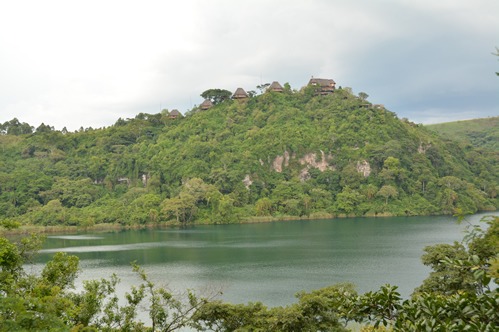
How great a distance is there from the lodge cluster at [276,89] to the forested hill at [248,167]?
1.93 metres

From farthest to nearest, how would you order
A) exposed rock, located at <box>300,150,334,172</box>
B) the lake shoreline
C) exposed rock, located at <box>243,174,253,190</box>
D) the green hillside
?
the green hillside, exposed rock, located at <box>300,150,334,172</box>, exposed rock, located at <box>243,174,253,190</box>, the lake shoreline

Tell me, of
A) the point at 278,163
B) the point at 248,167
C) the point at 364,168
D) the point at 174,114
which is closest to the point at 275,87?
the point at 278,163

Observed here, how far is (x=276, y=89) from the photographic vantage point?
107 m

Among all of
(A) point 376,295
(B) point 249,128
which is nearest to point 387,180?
(B) point 249,128

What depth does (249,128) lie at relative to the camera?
326 ft

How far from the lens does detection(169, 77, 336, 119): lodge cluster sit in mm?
104000

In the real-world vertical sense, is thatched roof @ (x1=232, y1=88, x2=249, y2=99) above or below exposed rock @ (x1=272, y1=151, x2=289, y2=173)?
above

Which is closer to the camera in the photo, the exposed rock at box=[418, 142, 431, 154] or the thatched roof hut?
the exposed rock at box=[418, 142, 431, 154]

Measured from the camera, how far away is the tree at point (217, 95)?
107 m

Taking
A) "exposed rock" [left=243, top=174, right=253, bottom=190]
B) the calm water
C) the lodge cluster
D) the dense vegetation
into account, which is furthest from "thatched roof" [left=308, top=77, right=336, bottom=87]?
the dense vegetation

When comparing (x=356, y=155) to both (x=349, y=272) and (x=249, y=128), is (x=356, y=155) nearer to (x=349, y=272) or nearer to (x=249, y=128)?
(x=249, y=128)

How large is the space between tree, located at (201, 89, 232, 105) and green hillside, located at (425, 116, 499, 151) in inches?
2614

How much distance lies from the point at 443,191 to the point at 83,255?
62409 millimetres

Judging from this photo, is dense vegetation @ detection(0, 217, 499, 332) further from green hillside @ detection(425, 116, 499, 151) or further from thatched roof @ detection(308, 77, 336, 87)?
green hillside @ detection(425, 116, 499, 151)
